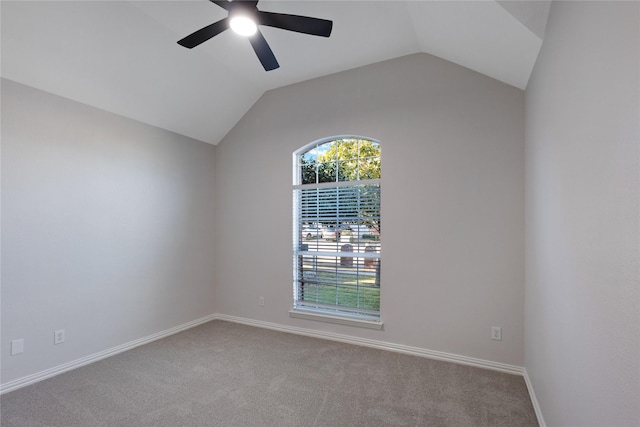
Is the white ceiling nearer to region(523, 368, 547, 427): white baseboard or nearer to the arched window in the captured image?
the arched window

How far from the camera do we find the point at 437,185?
2916 mm

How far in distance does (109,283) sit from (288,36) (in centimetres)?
304

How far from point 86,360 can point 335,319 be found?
2.48 meters

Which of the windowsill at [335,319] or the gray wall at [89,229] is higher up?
the gray wall at [89,229]

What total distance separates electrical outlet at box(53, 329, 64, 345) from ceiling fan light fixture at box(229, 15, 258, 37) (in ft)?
9.79

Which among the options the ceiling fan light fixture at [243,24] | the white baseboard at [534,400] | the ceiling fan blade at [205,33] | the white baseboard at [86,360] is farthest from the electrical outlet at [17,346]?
the white baseboard at [534,400]

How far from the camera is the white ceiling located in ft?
6.77

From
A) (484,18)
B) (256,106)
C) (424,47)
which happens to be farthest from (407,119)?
(256,106)

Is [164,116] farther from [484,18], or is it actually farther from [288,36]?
[484,18]

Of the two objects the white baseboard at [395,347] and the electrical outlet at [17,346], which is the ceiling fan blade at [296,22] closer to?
the white baseboard at [395,347]

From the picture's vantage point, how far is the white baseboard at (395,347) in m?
2.64

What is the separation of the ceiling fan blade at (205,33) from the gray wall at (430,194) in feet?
5.53

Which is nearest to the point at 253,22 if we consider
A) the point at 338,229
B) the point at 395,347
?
the point at 338,229

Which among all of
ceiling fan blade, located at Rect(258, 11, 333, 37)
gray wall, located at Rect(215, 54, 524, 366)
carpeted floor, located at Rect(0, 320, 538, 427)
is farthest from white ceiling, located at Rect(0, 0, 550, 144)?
carpeted floor, located at Rect(0, 320, 538, 427)
